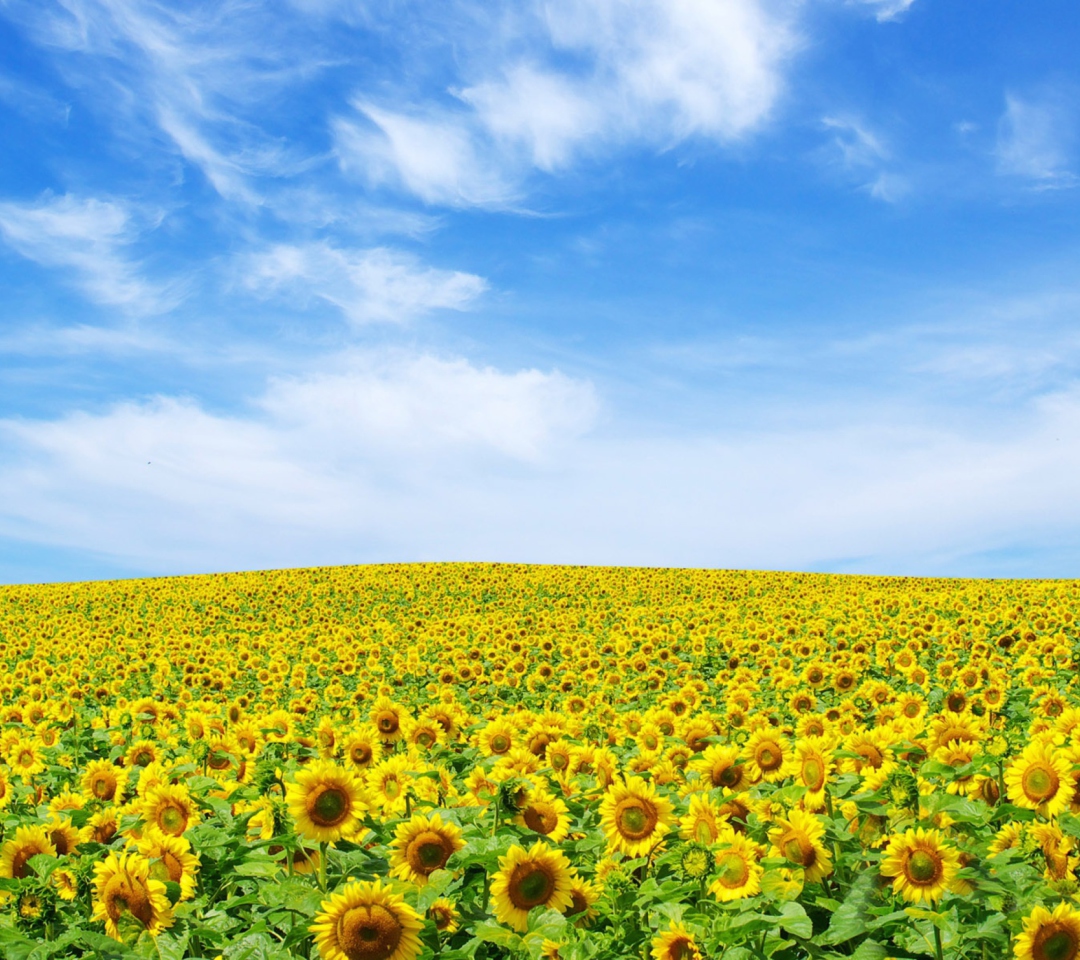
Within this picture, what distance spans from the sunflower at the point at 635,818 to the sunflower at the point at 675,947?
0.91 meters

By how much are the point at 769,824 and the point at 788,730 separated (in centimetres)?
337

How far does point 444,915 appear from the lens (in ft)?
14.5

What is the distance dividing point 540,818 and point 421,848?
843 millimetres

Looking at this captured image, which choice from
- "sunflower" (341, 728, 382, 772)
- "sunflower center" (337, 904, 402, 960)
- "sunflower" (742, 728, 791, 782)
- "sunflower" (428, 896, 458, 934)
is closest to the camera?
"sunflower center" (337, 904, 402, 960)

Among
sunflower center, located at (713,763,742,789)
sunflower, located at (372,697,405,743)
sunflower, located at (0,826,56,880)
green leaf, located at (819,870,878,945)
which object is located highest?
sunflower, located at (372,697,405,743)

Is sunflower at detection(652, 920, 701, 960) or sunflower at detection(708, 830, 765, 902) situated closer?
sunflower at detection(652, 920, 701, 960)

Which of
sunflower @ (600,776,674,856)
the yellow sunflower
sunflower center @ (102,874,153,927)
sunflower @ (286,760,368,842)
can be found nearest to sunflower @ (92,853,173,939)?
sunflower center @ (102,874,153,927)

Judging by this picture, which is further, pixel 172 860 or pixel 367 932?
pixel 172 860

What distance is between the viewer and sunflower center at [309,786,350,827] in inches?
178

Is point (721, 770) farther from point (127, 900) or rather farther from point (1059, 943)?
point (127, 900)

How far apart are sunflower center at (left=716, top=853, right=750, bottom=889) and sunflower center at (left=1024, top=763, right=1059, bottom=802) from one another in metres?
1.81

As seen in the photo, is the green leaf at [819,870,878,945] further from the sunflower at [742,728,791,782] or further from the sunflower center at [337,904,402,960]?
the sunflower center at [337,904,402,960]

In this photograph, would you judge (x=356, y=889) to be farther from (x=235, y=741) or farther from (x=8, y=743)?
(x=8, y=743)

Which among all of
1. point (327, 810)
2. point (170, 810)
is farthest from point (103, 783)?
point (327, 810)
